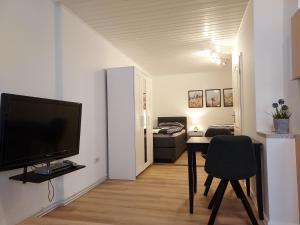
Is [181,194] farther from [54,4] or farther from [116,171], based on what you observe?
[54,4]

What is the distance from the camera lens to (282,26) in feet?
7.48

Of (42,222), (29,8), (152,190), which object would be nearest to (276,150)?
(152,190)

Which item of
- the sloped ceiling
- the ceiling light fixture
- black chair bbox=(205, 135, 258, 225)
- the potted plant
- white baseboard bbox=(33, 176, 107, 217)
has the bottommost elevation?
white baseboard bbox=(33, 176, 107, 217)

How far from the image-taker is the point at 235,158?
208 cm

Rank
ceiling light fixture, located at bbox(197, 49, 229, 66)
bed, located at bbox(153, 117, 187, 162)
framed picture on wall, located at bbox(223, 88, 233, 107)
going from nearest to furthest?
ceiling light fixture, located at bbox(197, 49, 229, 66)
bed, located at bbox(153, 117, 187, 162)
framed picture on wall, located at bbox(223, 88, 233, 107)

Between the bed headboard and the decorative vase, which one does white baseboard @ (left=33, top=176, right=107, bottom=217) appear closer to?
the decorative vase

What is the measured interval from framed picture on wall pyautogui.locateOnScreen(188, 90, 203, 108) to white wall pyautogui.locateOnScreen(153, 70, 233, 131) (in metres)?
0.10

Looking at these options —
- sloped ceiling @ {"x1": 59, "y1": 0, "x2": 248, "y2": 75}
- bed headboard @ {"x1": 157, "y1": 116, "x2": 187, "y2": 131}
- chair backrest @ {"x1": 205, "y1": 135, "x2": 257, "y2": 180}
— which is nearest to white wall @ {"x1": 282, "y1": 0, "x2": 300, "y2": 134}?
chair backrest @ {"x1": 205, "y1": 135, "x2": 257, "y2": 180}

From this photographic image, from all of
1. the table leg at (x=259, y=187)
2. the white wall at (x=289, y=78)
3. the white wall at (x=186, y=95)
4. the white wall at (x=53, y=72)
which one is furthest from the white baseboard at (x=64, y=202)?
the white wall at (x=186, y=95)

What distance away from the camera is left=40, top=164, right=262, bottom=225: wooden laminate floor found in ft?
7.50

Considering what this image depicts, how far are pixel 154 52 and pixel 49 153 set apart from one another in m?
3.32

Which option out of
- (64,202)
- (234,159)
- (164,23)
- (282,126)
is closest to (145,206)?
(64,202)

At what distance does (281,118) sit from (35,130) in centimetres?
235

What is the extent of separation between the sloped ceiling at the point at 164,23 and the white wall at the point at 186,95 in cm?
219
